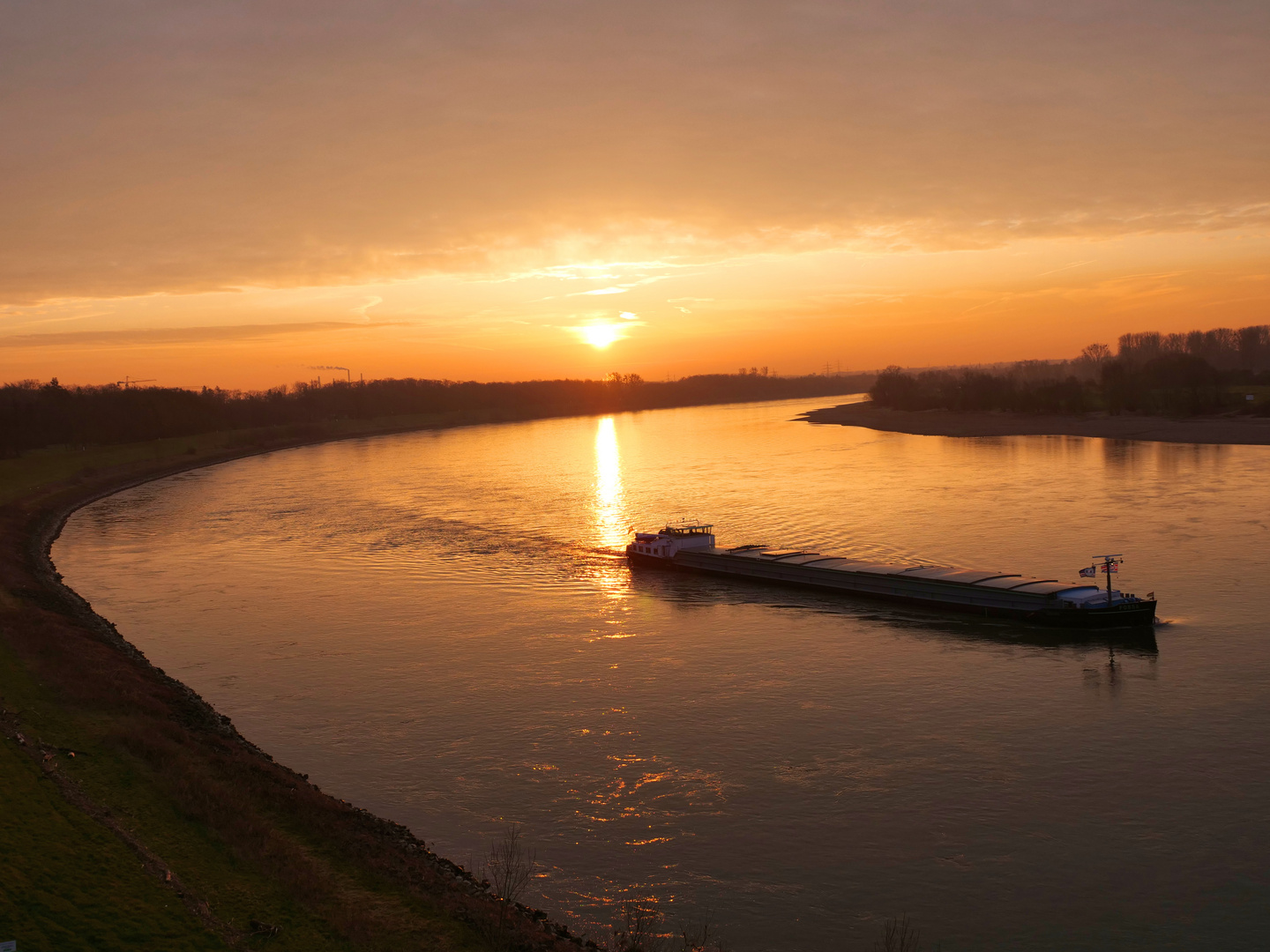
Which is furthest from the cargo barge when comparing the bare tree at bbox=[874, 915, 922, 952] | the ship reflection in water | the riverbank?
the riverbank

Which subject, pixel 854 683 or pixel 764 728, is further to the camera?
pixel 854 683

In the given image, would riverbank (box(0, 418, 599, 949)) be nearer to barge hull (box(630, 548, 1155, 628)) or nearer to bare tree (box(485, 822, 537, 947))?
bare tree (box(485, 822, 537, 947))

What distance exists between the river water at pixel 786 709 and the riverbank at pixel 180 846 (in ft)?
6.79

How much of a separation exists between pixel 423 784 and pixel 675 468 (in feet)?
267

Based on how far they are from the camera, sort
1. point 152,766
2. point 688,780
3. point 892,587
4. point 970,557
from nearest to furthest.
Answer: point 152,766, point 688,780, point 892,587, point 970,557

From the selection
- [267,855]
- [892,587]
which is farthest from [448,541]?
[267,855]

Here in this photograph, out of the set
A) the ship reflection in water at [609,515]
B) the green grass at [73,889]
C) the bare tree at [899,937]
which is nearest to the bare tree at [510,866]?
the green grass at [73,889]

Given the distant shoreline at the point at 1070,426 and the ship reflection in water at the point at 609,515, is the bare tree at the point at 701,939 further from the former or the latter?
the distant shoreline at the point at 1070,426

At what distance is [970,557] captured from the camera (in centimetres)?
4722

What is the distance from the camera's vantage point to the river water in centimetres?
1778

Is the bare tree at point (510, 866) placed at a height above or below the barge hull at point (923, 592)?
below

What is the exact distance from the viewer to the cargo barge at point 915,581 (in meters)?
35.8

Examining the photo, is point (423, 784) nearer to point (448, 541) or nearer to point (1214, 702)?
point (1214, 702)

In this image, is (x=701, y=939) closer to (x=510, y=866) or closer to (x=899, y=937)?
(x=899, y=937)
